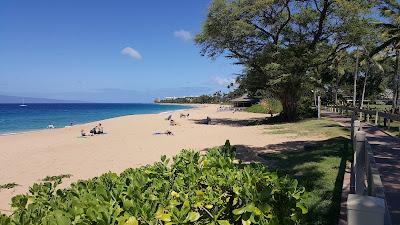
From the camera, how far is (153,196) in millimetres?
2359

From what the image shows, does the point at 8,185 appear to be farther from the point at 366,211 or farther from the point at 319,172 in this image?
the point at 366,211

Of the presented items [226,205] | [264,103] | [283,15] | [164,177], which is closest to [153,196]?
[226,205]

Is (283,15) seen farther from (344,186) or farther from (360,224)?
(360,224)

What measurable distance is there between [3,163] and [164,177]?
53.8 ft

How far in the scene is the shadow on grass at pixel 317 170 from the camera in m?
5.78

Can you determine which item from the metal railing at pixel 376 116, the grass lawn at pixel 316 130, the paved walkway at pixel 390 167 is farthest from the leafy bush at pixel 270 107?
the paved walkway at pixel 390 167

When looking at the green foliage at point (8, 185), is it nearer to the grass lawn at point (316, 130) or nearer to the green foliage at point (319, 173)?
the green foliage at point (319, 173)

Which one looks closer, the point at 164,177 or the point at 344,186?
the point at 164,177

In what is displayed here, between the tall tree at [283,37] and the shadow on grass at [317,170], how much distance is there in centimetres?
1395

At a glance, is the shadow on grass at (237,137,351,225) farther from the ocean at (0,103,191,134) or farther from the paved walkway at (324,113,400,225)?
the ocean at (0,103,191,134)

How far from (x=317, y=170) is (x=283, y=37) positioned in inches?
921

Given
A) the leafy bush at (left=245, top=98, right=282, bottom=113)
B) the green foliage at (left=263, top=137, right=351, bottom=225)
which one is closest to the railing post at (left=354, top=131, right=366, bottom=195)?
the green foliage at (left=263, top=137, right=351, bottom=225)

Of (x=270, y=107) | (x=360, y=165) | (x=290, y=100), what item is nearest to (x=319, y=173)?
(x=360, y=165)

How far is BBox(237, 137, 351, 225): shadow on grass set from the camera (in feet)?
19.0
